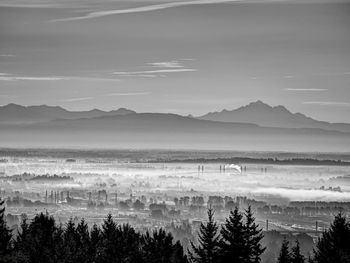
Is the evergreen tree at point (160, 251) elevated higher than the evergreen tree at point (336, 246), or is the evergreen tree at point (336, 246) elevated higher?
the evergreen tree at point (336, 246)

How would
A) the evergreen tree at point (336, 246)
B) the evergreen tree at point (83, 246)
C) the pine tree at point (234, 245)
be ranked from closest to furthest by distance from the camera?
the pine tree at point (234, 245) → the evergreen tree at point (336, 246) → the evergreen tree at point (83, 246)

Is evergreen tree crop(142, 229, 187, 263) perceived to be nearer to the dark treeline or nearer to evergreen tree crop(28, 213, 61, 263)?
the dark treeline

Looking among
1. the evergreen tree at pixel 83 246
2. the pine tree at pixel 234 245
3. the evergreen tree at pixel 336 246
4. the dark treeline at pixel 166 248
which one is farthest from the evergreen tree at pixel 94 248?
the pine tree at pixel 234 245

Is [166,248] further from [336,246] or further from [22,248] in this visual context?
[336,246]

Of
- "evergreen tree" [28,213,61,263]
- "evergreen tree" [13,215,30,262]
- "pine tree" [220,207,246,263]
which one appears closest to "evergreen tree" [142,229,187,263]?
"evergreen tree" [28,213,61,263]

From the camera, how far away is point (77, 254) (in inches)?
2188

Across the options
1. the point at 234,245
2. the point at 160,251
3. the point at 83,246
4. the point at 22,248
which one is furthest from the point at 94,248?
the point at 234,245

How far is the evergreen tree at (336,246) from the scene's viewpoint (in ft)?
156

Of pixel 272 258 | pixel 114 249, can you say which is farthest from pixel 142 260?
pixel 272 258

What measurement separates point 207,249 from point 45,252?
19.4 meters

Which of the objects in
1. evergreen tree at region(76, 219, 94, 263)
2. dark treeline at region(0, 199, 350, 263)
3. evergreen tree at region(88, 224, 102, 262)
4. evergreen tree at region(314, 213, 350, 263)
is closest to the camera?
dark treeline at region(0, 199, 350, 263)

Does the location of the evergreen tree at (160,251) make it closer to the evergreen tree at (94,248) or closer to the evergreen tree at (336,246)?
the evergreen tree at (94,248)

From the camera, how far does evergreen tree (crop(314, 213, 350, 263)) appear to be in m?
47.6

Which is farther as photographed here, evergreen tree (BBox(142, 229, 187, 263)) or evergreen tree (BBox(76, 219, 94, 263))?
evergreen tree (BBox(76, 219, 94, 263))
